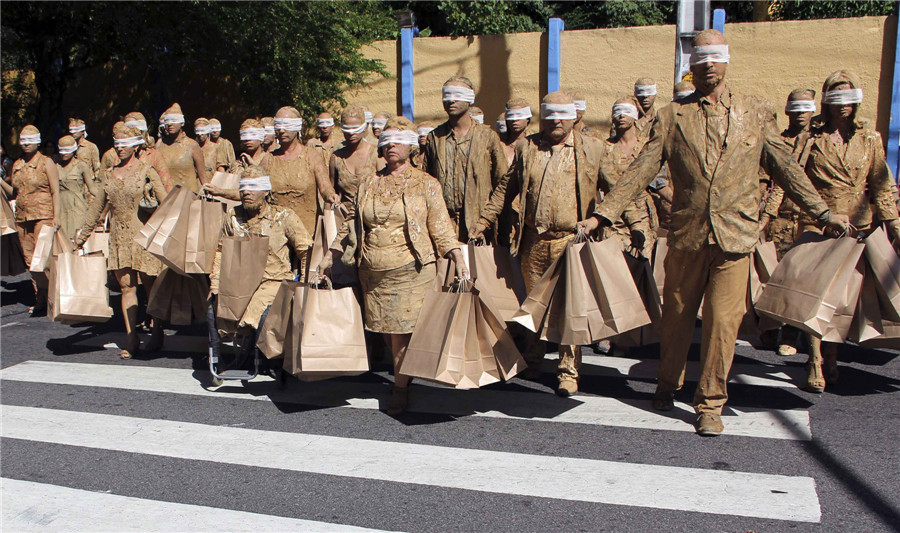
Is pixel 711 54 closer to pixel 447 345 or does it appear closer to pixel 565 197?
pixel 565 197

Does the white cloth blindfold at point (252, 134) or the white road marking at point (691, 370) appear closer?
the white road marking at point (691, 370)

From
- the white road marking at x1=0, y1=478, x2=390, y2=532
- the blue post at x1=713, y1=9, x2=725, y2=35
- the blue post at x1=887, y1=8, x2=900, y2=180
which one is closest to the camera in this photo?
the white road marking at x1=0, y1=478, x2=390, y2=532

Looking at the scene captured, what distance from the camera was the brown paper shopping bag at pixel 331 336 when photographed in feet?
18.1

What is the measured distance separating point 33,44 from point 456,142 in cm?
1512

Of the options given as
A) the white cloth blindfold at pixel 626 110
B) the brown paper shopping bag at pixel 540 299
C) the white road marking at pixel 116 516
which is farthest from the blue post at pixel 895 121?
the white road marking at pixel 116 516

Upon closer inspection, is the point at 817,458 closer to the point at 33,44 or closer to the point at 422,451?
the point at 422,451

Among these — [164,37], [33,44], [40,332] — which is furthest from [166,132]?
→ [33,44]

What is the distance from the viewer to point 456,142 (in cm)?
697

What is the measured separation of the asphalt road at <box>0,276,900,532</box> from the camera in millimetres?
4289

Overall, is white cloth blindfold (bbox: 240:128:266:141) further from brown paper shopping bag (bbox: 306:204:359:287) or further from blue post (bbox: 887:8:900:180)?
blue post (bbox: 887:8:900:180)

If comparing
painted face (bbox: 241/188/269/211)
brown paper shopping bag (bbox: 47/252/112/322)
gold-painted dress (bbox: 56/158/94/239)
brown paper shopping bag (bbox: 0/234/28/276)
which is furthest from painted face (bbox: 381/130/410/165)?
brown paper shopping bag (bbox: 0/234/28/276)

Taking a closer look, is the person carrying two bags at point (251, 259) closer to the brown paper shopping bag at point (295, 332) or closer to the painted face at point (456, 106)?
the brown paper shopping bag at point (295, 332)

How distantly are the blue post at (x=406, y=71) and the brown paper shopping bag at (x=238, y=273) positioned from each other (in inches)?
399

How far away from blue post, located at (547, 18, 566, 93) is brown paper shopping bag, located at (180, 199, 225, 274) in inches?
369
